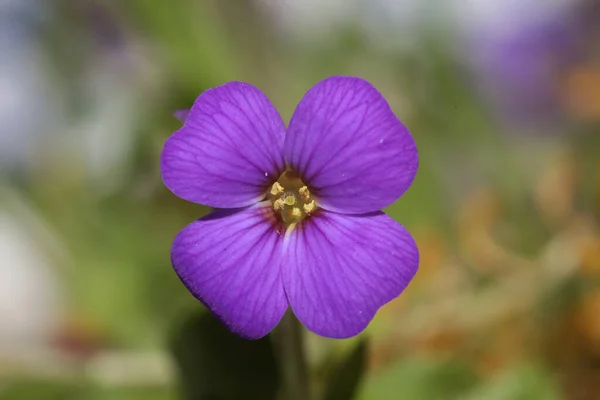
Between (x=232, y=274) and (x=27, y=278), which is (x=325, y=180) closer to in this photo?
(x=232, y=274)

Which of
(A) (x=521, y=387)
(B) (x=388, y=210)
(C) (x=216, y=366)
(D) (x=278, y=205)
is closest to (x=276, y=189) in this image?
(D) (x=278, y=205)

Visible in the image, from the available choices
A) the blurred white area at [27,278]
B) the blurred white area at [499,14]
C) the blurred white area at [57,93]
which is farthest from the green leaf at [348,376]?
the blurred white area at [499,14]

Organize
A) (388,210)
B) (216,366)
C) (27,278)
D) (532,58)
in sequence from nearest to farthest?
(216,366) → (388,210) → (27,278) → (532,58)

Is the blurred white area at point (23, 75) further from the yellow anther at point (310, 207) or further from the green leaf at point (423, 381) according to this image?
the yellow anther at point (310, 207)

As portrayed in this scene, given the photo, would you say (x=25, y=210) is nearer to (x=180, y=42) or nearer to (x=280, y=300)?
(x=180, y=42)

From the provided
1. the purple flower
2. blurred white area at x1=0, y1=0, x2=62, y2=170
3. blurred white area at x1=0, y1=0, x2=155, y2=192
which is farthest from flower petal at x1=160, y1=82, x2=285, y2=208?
blurred white area at x1=0, y1=0, x2=62, y2=170

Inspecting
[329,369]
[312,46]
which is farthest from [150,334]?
[312,46]
